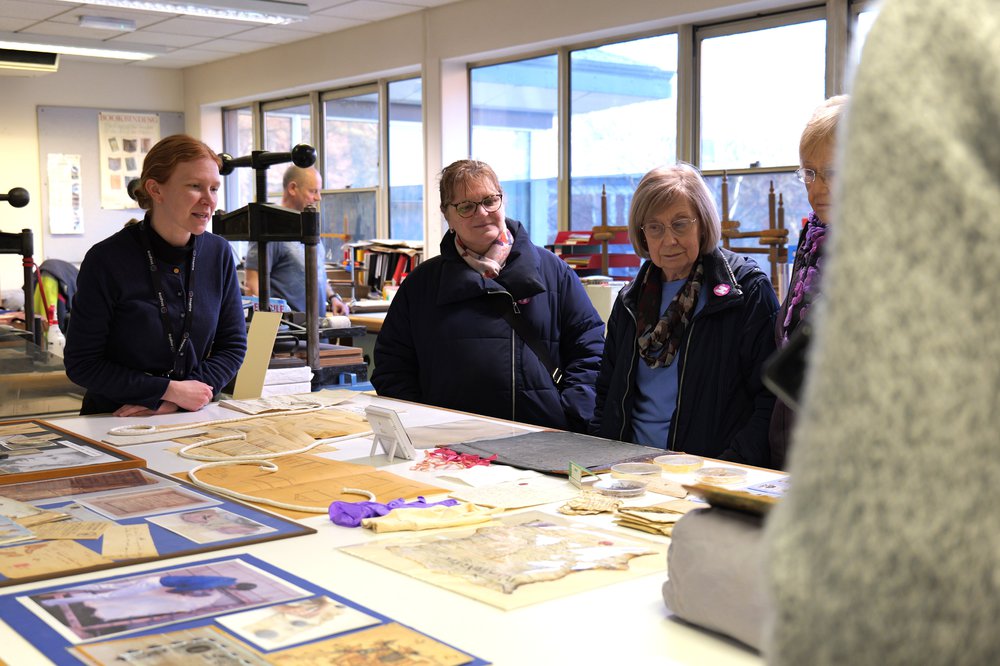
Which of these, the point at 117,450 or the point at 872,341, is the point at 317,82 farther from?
the point at 872,341

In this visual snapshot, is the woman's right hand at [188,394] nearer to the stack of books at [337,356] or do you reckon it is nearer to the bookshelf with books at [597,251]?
the stack of books at [337,356]

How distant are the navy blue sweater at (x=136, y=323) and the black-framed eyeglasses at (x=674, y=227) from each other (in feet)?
3.82

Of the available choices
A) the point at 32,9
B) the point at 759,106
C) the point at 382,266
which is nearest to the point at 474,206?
the point at 759,106

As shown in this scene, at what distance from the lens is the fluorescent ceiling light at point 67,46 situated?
748cm

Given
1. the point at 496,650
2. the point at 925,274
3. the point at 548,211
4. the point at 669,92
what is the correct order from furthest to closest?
the point at 548,211
the point at 669,92
the point at 496,650
the point at 925,274

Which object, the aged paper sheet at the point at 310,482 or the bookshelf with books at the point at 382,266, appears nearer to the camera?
the aged paper sheet at the point at 310,482

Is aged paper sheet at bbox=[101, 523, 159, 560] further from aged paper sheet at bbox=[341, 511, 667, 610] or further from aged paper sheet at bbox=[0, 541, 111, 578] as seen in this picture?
aged paper sheet at bbox=[341, 511, 667, 610]

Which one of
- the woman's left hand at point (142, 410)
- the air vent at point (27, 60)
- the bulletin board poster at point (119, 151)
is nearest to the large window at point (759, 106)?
the woman's left hand at point (142, 410)

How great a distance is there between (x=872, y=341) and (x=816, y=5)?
5849mm

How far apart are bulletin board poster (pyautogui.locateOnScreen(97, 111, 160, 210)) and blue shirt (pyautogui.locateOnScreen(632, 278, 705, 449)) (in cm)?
888

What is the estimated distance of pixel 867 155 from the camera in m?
0.34

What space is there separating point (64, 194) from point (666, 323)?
9.03 meters

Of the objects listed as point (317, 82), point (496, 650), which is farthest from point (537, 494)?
point (317, 82)

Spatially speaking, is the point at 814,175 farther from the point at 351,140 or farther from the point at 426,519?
the point at 351,140
